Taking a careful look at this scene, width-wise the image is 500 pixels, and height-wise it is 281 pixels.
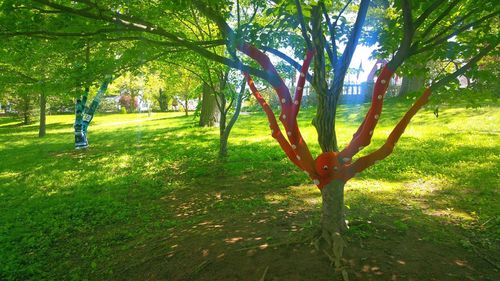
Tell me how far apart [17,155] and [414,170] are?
15.0m

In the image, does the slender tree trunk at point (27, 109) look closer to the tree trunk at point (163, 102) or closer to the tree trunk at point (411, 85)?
the tree trunk at point (163, 102)

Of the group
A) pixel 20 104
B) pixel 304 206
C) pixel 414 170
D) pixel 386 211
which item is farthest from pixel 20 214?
pixel 20 104

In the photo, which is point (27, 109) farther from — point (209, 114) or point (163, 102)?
point (209, 114)

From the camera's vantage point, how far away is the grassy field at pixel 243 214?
455 cm

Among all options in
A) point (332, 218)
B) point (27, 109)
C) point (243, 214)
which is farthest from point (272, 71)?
point (27, 109)

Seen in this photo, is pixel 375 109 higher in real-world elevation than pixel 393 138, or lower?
higher

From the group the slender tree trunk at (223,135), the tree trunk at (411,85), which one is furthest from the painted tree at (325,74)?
the tree trunk at (411,85)

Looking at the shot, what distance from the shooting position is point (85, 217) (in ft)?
24.9

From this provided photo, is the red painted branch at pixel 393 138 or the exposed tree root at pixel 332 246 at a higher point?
the red painted branch at pixel 393 138

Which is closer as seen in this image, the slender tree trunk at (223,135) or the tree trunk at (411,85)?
the slender tree trunk at (223,135)

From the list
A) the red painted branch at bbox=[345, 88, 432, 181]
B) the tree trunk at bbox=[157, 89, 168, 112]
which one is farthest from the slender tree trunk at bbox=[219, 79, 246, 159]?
the tree trunk at bbox=[157, 89, 168, 112]

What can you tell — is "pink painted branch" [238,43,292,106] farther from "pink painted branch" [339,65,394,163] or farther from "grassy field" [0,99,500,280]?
"grassy field" [0,99,500,280]

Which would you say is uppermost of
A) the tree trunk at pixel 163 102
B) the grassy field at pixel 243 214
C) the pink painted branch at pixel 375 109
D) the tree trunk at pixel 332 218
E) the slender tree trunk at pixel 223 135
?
the tree trunk at pixel 163 102

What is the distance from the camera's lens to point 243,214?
6773 millimetres
